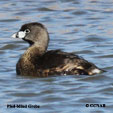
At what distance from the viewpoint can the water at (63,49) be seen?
12062 mm

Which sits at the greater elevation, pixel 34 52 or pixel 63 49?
pixel 34 52

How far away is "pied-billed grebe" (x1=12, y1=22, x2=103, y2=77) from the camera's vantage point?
13469 mm

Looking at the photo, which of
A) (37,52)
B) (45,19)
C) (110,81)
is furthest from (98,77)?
(45,19)

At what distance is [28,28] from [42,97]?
7.88 feet

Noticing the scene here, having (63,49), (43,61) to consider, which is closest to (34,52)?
(43,61)

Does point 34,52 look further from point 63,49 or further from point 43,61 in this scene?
point 63,49

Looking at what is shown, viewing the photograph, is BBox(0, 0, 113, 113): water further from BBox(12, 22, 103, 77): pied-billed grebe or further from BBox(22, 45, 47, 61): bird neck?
BBox(22, 45, 47, 61): bird neck

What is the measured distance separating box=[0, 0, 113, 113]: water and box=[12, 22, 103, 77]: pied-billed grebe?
0.46ft

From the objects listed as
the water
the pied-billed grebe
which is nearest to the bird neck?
the pied-billed grebe

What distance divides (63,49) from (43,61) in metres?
2.57

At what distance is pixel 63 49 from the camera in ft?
53.2

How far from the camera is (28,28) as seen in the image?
14.4 meters

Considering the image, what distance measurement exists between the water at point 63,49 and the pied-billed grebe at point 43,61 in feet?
0.46

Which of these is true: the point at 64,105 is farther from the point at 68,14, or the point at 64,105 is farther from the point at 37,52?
the point at 68,14
